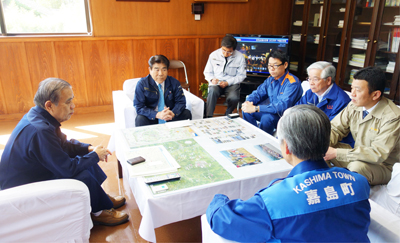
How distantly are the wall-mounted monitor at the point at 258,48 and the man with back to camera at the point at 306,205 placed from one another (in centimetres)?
358

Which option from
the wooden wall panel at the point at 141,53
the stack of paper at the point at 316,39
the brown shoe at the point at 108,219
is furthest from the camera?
the stack of paper at the point at 316,39

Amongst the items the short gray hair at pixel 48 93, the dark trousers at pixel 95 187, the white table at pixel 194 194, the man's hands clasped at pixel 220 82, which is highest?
the short gray hair at pixel 48 93

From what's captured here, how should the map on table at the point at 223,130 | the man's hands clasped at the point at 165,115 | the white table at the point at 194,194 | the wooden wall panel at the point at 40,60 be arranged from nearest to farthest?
the white table at the point at 194,194, the map on table at the point at 223,130, the man's hands clasped at the point at 165,115, the wooden wall panel at the point at 40,60

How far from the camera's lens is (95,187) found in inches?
74.9

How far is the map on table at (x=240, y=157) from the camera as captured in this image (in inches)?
69.9

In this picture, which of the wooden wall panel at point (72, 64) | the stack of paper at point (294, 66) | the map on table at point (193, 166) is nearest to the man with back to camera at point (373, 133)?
the map on table at point (193, 166)

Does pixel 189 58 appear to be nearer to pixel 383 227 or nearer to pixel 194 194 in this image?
pixel 194 194

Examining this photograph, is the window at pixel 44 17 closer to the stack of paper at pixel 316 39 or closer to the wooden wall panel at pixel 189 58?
the wooden wall panel at pixel 189 58

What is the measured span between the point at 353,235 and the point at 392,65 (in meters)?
3.40

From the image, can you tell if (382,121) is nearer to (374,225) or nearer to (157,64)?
(374,225)

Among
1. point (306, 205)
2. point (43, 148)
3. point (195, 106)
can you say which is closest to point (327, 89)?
point (195, 106)

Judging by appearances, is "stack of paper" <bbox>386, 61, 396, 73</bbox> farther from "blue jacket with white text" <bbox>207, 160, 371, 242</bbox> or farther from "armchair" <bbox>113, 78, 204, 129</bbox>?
"blue jacket with white text" <bbox>207, 160, 371, 242</bbox>

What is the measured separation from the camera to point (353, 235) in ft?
3.04

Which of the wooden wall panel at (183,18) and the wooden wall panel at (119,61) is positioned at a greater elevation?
the wooden wall panel at (183,18)
